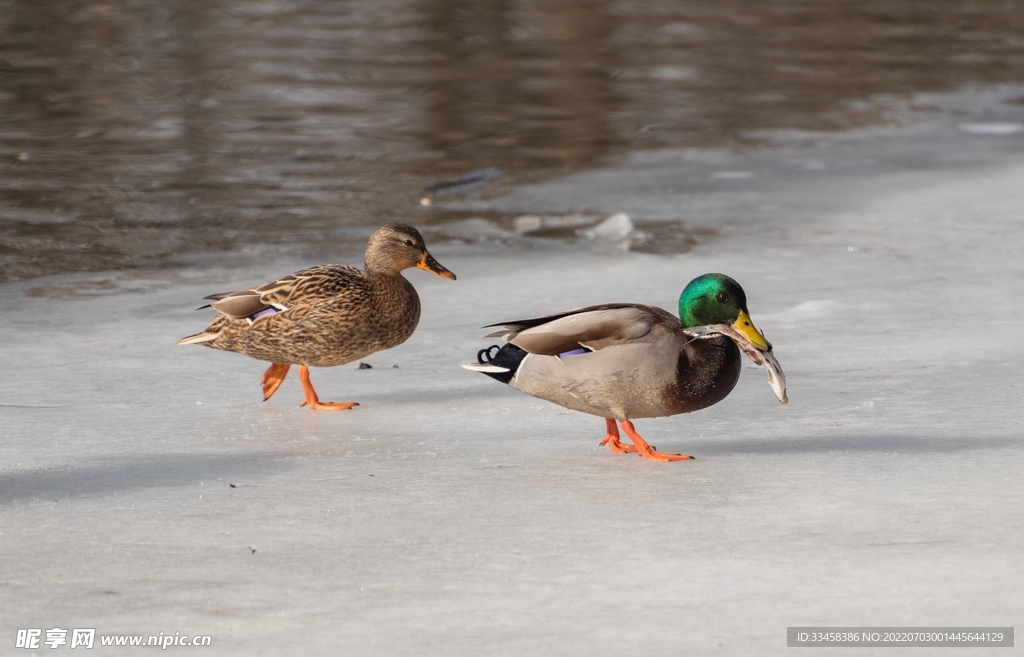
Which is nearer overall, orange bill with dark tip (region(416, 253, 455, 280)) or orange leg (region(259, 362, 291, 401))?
orange leg (region(259, 362, 291, 401))

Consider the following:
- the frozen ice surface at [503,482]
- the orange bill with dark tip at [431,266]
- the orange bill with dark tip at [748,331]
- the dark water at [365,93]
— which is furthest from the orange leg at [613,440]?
the dark water at [365,93]

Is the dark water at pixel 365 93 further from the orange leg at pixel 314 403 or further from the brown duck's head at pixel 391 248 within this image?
the orange leg at pixel 314 403

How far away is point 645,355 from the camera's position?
13.9 ft

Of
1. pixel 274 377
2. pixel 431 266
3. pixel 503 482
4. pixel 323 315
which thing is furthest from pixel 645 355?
pixel 274 377

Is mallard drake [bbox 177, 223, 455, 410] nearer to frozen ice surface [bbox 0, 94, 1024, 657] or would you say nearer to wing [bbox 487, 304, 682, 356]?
frozen ice surface [bbox 0, 94, 1024, 657]

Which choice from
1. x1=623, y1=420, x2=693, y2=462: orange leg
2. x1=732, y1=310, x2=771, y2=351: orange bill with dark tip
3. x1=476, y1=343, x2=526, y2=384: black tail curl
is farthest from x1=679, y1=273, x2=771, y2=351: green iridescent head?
x1=476, y1=343, x2=526, y2=384: black tail curl

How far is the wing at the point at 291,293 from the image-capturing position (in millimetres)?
5141

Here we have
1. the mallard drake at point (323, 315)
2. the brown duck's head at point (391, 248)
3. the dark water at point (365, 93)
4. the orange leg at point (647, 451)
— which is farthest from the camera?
the dark water at point (365, 93)

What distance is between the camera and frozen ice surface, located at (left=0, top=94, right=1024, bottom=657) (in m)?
3.16

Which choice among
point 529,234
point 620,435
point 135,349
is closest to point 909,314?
point 620,435

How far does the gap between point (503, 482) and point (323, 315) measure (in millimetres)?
1224

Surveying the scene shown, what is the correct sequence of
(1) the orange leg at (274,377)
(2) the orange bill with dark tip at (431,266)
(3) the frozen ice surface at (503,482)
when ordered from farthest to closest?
(2) the orange bill with dark tip at (431,266)
(1) the orange leg at (274,377)
(3) the frozen ice surface at (503,482)

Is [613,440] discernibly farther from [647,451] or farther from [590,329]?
[590,329]

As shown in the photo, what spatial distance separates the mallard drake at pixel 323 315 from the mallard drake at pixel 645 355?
0.86 meters
